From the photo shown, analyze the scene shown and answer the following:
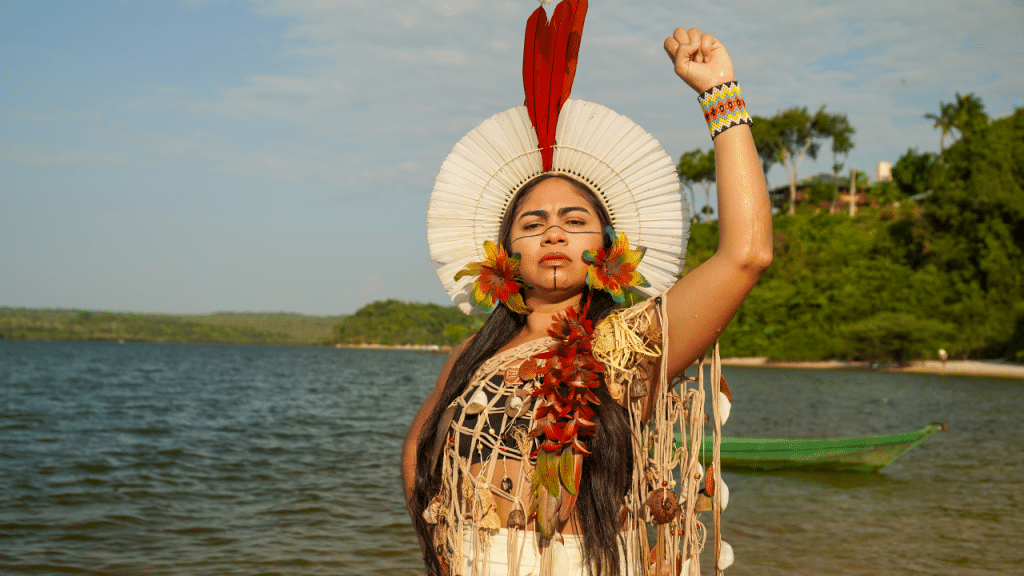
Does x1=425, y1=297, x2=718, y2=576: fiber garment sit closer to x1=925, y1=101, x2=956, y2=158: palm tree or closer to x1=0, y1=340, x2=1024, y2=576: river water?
x1=0, y1=340, x2=1024, y2=576: river water

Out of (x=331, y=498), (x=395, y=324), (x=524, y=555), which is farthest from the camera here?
(x=395, y=324)

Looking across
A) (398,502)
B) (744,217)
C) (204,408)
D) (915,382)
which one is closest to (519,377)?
(744,217)

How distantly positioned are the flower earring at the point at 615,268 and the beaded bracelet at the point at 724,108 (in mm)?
457

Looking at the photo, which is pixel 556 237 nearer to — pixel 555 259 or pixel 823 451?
pixel 555 259

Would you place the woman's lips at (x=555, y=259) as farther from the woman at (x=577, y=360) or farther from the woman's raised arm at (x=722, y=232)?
the woman's raised arm at (x=722, y=232)

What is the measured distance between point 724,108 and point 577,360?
0.69 meters

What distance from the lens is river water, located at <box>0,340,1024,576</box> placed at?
22.9 ft

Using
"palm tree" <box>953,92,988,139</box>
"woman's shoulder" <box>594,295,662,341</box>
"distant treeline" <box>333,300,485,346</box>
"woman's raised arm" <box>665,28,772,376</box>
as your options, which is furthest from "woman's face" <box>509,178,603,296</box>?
"distant treeline" <box>333,300,485,346</box>

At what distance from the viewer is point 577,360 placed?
190cm

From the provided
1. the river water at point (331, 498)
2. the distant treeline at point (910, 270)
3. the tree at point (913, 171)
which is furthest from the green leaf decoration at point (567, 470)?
the tree at point (913, 171)

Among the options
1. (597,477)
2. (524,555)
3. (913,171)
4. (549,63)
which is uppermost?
(913,171)

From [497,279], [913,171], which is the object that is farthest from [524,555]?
[913,171]

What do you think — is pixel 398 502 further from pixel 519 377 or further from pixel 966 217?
pixel 966 217

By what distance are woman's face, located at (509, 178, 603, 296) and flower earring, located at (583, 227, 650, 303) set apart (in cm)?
4
